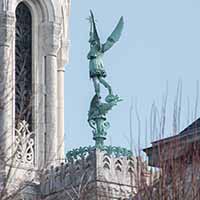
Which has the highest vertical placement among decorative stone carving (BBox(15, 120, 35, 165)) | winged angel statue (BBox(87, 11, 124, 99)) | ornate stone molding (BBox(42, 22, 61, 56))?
ornate stone molding (BBox(42, 22, 61, 56))

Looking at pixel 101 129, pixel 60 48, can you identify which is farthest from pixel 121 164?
pixel 60 48

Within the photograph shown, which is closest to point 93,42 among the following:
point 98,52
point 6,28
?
point 98,52

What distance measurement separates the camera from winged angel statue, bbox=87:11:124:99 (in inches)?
2660

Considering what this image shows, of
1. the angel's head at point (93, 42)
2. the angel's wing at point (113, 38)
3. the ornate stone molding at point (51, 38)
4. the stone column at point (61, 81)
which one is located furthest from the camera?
the stone column at point (61, 81)

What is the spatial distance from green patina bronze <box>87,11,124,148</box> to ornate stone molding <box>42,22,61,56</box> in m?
2.81

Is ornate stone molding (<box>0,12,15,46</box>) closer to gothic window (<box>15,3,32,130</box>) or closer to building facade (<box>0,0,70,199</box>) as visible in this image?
building facade (<box>0,0,70,199</box>)

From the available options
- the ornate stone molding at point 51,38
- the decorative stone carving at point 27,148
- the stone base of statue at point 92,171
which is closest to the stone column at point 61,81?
the ornate stone molding at point 51,38

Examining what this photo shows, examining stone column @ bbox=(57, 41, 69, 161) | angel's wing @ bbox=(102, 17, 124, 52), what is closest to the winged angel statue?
angel's wing @ bbox=(102, 17, 124, 52)

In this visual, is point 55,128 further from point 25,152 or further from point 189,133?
point 189,133

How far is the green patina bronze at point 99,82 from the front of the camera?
6600 centimetres

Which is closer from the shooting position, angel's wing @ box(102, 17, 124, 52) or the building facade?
angel's wing @ box(102, 17, 124, 52)

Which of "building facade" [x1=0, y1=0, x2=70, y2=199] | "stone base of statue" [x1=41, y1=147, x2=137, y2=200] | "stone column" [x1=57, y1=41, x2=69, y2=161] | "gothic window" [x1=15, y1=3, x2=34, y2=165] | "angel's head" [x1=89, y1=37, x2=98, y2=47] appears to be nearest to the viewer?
"stone base of statue" [x1=41, y1=147, x2=137, y2=200]

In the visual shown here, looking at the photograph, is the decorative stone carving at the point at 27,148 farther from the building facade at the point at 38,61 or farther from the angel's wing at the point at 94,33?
the angel's wing at the point at 94,33

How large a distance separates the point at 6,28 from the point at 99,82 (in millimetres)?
4243
